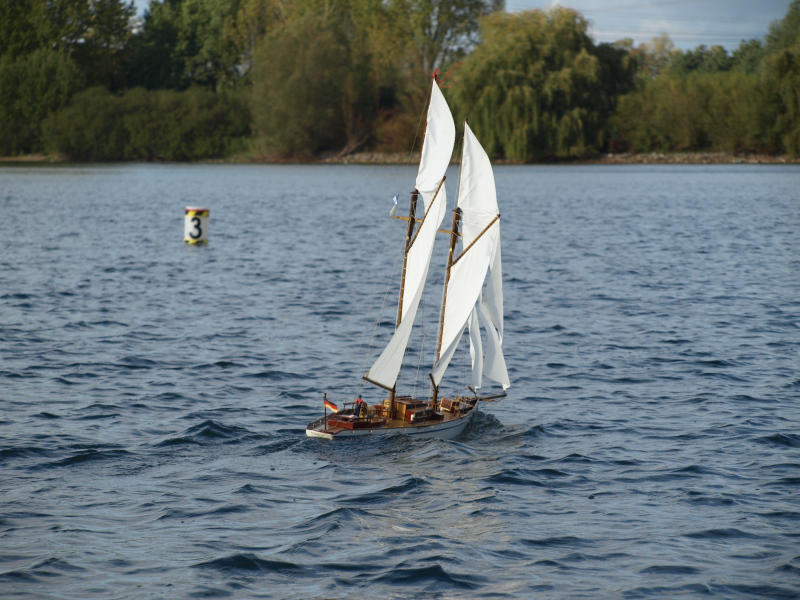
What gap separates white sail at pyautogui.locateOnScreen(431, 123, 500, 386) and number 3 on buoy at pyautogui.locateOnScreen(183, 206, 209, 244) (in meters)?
40.6

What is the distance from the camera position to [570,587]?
15.8m

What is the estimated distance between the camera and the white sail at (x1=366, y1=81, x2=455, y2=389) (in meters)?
22.9

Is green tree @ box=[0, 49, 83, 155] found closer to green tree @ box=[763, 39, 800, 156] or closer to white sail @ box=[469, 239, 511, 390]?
green tree @ box=[763, 39, 800, 156]

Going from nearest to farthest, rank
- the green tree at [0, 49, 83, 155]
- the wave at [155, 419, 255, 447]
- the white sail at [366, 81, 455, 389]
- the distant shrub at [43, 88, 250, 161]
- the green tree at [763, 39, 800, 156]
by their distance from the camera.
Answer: the wave at [155, 419, 255, 447] < the white sail at [366, 81, 455, 389] < the green tree at [763, 39, 800, 156] < the green tree at [0, 49, 83, 155] < the distant shrub at [43, 88, 250, 161]

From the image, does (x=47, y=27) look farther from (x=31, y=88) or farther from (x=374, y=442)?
(x=374, y=442)

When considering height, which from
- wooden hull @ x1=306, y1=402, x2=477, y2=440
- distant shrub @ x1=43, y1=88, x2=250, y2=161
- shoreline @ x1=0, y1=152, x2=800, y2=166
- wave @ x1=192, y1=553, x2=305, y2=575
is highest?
distant shrub @ x1=43, y1=88, x2=250, y2=161

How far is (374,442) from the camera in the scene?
22453 mm

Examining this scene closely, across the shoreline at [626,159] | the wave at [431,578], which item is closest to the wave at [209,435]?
the wave at [431,578]

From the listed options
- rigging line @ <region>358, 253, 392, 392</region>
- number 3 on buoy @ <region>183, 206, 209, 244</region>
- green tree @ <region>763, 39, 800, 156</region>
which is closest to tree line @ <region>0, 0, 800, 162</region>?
green tree @ <region>763, 39, 800, 156</region>

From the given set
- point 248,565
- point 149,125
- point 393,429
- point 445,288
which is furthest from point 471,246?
point 149,125

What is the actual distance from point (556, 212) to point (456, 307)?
66.3 metres

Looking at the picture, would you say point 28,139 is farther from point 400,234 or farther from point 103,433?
point 103,433

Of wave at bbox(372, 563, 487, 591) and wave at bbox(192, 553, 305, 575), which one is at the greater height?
wave at bbox(192, 553, 305, 575)

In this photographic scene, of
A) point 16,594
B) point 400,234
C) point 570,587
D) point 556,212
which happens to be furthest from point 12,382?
point 556,212
